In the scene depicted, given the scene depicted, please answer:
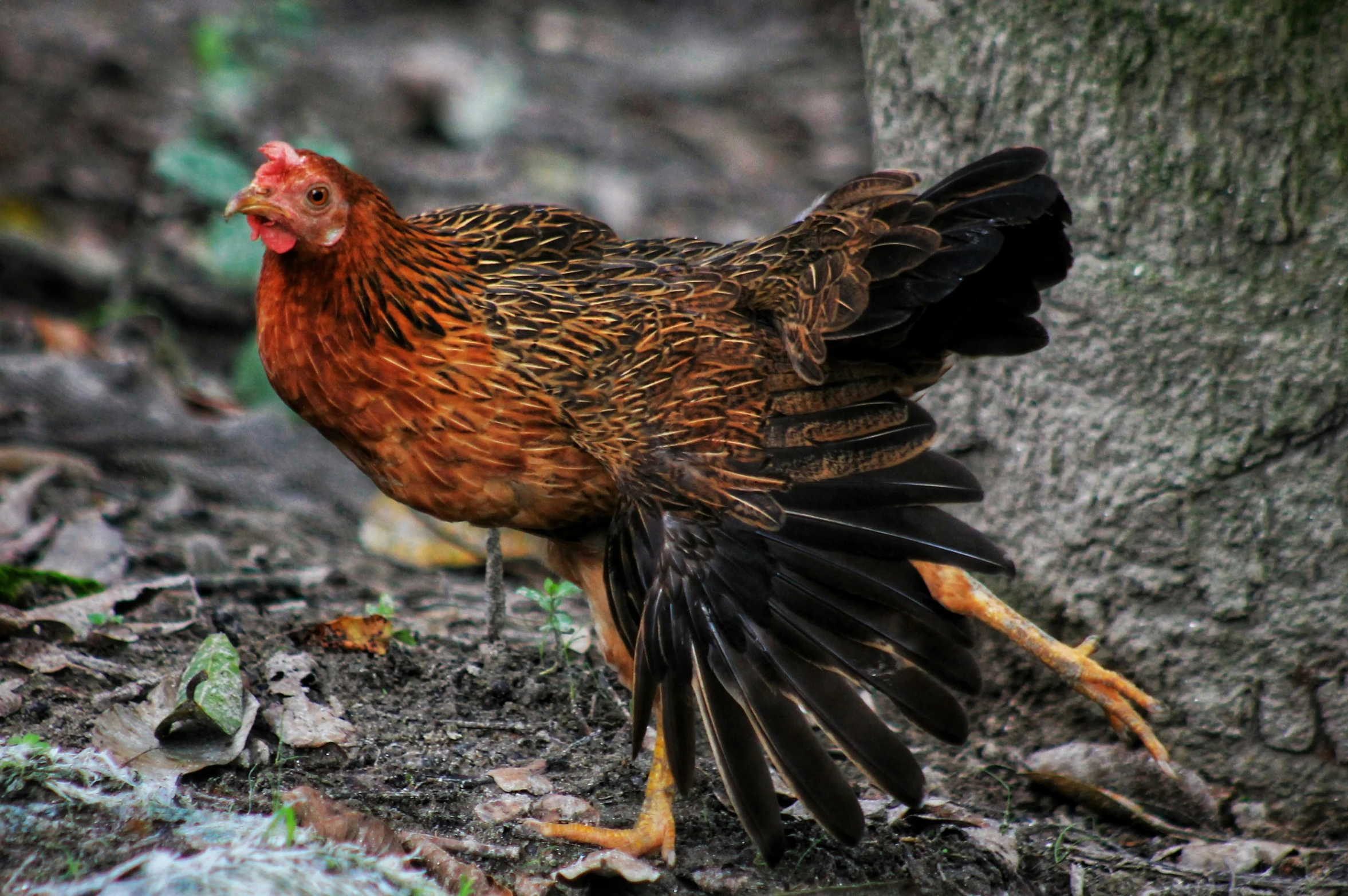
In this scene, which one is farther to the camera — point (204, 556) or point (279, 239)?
point (204, 556)

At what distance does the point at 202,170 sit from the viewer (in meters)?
5.86

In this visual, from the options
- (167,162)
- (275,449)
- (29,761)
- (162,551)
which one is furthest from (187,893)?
(167,162)

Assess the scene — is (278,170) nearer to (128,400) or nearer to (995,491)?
(995,491)

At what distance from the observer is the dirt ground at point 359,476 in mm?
3133

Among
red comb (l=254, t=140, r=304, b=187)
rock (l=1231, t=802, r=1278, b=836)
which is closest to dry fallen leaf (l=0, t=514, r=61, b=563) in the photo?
red comb (l=254, t=140, r=304, b=187)

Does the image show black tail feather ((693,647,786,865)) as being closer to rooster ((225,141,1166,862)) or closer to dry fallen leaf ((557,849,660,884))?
Result: rooster ((225,141,1166,862))

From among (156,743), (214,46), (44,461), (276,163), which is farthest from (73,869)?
(214,46)

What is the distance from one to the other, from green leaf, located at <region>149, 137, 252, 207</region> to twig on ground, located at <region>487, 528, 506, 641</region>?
9.16ft

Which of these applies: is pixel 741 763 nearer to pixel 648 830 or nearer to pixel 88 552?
pixel 648 830

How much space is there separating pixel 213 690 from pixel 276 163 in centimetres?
132

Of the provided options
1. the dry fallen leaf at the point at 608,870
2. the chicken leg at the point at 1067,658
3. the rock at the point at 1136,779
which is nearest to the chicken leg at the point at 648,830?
the dry fallen leaf at the point at 608,870

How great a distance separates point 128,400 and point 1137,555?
4.18 metres

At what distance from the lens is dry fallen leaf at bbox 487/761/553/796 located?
3230 millimetres

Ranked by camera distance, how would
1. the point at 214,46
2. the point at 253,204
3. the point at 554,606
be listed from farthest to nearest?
1. the point at 214,46
2. the point at 554,606
3. the point at 253,204
